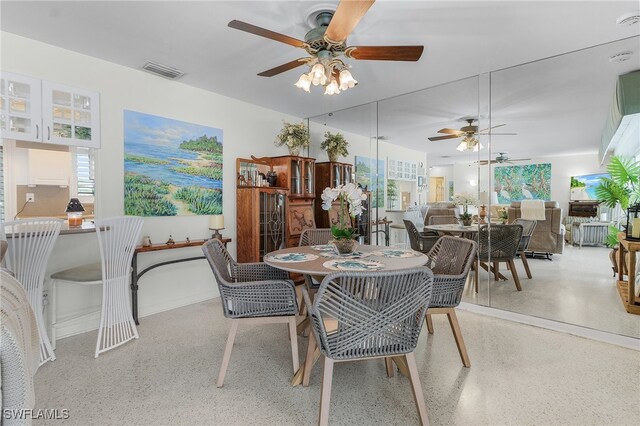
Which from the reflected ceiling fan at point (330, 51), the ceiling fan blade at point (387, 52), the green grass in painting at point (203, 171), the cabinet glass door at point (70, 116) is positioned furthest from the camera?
the green grass in painting at point (203, 171)

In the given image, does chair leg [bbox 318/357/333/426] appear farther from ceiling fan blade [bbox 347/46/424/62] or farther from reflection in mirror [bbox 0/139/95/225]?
reflection in mirror [bbox 0/139/95/225]

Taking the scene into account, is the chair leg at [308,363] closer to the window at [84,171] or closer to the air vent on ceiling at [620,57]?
the window at [84,171]

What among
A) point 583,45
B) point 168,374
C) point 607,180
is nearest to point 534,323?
point 607,180

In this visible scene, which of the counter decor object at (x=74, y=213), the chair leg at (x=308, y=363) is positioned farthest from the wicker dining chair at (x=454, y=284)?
the counter decor object at (x=74, y=213)

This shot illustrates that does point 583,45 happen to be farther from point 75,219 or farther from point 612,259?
point 75,219

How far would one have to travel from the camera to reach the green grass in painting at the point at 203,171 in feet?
12.4

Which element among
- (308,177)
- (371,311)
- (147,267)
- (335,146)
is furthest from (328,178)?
(371,311)

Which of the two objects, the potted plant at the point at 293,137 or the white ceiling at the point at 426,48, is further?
the potted plant at the point at 293,137

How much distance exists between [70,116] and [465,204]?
13.8ft

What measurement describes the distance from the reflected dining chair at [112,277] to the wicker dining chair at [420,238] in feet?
9.98

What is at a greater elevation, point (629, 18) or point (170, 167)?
point (629, 18)

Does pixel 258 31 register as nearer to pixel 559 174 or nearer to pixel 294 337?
pixel 294 337

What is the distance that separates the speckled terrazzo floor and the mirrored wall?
0.62 m

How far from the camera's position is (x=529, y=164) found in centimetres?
348
